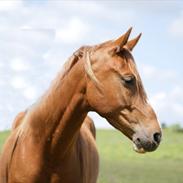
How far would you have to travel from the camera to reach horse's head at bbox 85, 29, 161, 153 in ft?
18.5

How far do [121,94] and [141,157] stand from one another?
27.7 m

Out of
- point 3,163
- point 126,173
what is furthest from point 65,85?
point 126,173

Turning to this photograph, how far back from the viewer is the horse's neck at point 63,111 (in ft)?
19.6

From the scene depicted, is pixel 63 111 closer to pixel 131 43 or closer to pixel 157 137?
pixel 131 43

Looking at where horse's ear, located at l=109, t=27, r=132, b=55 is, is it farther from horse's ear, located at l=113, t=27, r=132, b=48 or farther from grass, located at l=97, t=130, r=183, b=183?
grass, located at l=97, t=130, r=183, b=183

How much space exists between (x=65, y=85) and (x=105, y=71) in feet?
1.52

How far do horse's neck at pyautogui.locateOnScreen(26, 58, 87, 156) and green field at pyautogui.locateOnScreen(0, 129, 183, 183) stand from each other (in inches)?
577

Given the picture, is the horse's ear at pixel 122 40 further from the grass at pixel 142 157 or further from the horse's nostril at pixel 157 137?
the grass at pixel 142 157

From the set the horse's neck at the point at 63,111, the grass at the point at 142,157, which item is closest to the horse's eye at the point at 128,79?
the horse's neck at the point at 63,111

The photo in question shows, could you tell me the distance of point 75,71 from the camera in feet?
19.7

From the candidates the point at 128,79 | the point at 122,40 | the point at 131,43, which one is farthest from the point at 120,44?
the point at 128,79

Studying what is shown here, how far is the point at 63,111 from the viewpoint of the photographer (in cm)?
606

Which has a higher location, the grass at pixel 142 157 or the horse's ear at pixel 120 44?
the horse's ear at pixel 120 44

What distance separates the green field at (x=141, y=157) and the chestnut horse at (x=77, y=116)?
14.4 meters
